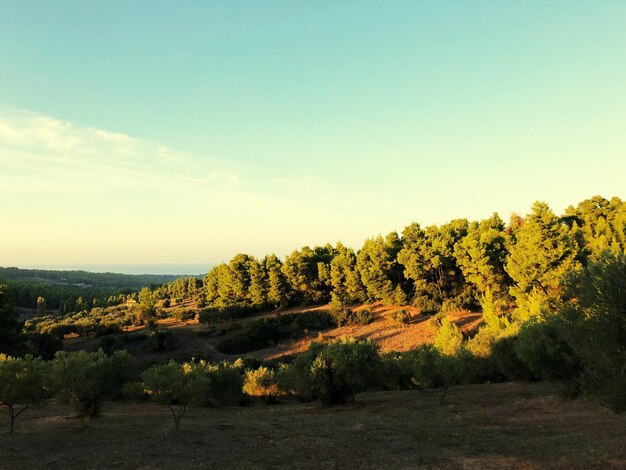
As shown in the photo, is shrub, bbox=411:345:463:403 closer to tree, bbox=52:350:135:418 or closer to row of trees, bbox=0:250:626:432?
row of trees, bbox=0:250:626:432

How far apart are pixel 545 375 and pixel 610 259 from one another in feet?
60.3

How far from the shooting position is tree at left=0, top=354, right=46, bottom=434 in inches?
1151

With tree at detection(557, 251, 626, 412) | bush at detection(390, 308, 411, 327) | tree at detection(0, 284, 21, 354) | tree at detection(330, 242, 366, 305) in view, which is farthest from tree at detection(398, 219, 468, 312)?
tree at detection(0, 284, 21, 354)

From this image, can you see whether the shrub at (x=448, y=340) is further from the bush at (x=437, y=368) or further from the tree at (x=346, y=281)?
the tree at (x=346, y=281)

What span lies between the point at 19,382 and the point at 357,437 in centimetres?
2575

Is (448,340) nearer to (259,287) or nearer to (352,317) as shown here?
(352,317)

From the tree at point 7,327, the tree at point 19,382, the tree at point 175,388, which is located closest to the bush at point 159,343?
the tree at point 7,327

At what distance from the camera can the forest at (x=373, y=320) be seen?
63.1 ft

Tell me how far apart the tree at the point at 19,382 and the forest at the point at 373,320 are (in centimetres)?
11

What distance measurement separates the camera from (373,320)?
78250mm

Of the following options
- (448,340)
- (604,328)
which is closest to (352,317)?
(448,340)

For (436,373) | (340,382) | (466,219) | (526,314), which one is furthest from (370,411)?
(466,219)

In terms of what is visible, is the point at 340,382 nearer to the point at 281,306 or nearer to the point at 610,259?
the point at 610,259

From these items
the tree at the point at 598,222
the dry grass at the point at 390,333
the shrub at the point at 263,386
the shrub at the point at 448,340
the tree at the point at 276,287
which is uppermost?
the tree at the point at 598,222
